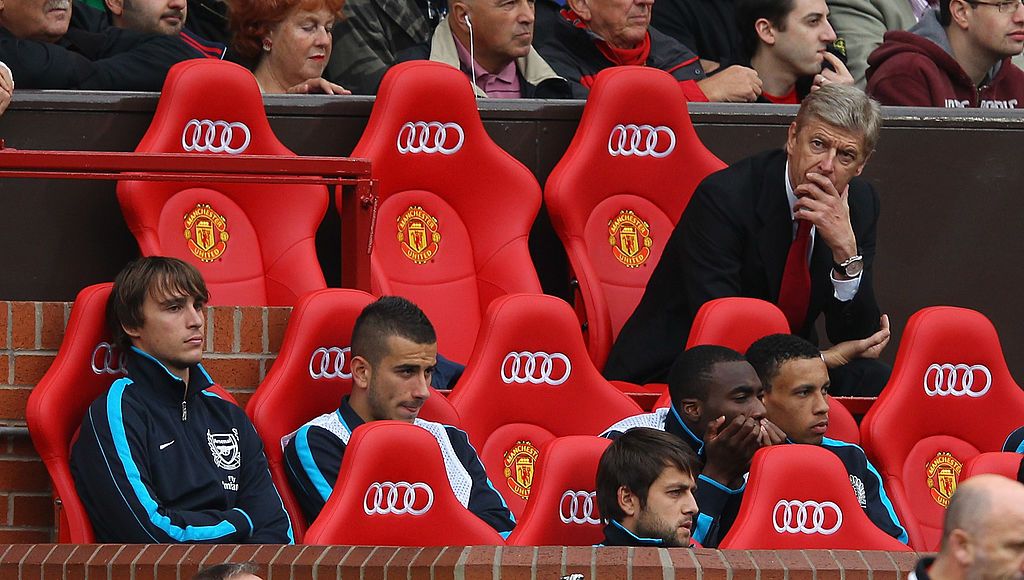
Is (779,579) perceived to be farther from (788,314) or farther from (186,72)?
(186,72)

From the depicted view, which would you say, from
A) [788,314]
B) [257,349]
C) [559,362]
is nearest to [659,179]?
[788,314]

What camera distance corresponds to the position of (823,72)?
25.9ft

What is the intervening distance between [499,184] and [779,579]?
2.57 meters

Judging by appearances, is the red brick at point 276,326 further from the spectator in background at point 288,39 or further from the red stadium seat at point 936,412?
the red stadium seat at point 936,412

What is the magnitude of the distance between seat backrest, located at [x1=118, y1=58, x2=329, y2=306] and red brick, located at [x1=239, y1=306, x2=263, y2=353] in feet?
2.17

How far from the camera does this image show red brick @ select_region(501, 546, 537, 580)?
4.74 m

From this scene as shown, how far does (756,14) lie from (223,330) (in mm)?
3043

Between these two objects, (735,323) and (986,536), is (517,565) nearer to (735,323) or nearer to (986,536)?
(986,536)

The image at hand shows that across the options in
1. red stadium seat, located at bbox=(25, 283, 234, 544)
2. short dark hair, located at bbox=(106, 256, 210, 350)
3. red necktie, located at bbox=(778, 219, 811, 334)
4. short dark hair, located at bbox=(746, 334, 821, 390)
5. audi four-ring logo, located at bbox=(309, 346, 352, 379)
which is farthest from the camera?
red necktie, located at bbox=(778, 219, 811, 334)

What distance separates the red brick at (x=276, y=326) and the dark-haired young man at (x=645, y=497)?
1239 mm

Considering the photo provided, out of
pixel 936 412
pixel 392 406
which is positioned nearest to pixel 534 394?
pixel 392 406

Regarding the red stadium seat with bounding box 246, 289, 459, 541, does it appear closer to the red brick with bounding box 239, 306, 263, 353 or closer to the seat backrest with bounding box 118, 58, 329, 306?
the red brick with bounding box 239, 306, 263, 353

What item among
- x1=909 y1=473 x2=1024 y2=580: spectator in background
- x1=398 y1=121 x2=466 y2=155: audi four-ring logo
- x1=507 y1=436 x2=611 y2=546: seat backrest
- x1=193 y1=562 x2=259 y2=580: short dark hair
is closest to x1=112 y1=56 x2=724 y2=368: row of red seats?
x1=398 y1=121 x2=466 y2=155: audi four-ring logo

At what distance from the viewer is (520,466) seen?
19.4ft
